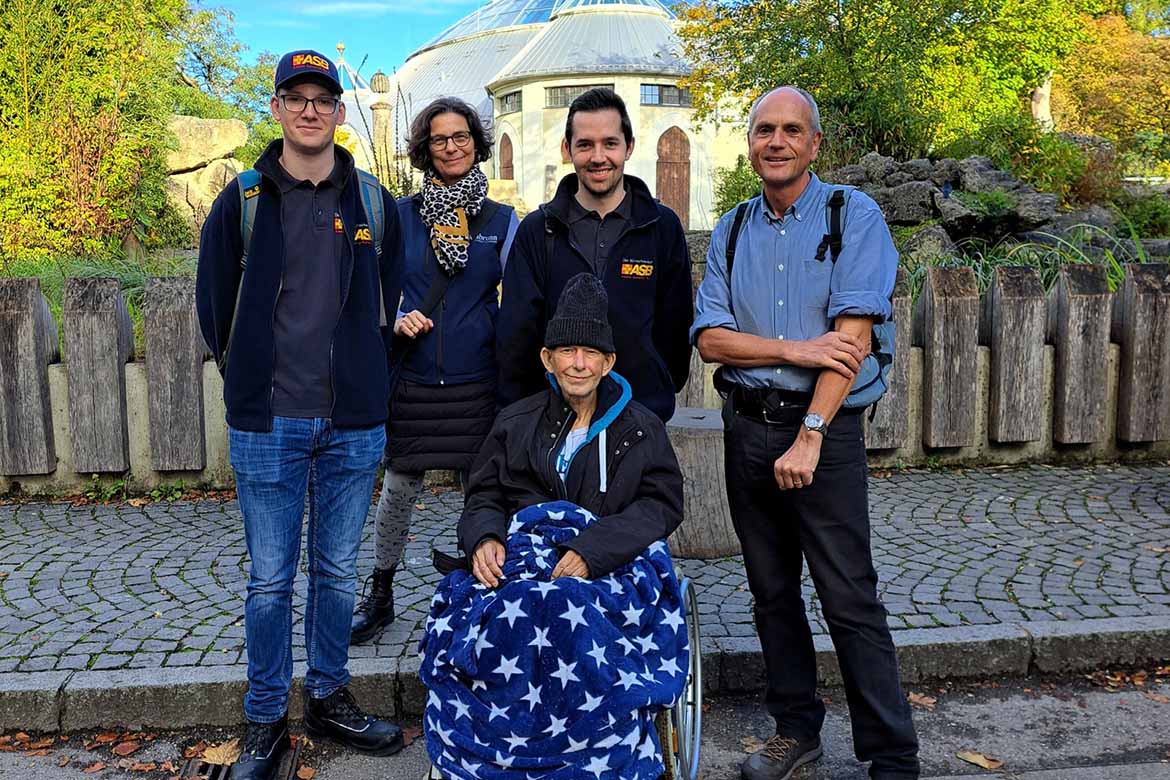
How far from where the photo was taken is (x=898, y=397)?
720 centimetres

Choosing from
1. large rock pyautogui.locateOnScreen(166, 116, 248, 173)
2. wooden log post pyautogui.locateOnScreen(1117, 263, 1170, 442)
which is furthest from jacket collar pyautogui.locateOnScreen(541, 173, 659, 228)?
large rock pyautogui.locateOnScreen(166, 116, 248, 173)

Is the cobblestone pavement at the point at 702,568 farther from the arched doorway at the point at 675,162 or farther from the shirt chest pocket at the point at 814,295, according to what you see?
the arched doorway at the point at 675,162

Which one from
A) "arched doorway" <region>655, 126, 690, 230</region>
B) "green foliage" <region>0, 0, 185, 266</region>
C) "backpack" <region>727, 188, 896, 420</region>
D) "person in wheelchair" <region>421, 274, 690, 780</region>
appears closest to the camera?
"person in wheelchair" <region>421, 274, 690, 780</region>

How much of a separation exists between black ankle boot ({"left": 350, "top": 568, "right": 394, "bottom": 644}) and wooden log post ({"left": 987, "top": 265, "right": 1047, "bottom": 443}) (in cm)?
478

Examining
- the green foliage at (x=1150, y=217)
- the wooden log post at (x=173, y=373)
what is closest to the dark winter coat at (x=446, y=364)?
the wooden log post at (x=173, y=373)

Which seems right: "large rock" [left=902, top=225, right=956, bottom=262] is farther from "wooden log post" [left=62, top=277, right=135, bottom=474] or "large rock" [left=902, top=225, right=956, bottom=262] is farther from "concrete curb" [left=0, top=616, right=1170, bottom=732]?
"wooden log post" [left=62, top=277, right=135, bottom=474]

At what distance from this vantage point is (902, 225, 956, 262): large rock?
10077 mm

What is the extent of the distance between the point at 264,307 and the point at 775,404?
1689 millimetres

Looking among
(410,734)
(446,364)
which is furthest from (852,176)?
(410,734)

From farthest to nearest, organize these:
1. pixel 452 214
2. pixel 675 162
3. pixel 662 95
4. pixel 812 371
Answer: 1. pixel 662 95
2. pixel 675 162
3. pixel 452 214
4. pixel 812 371

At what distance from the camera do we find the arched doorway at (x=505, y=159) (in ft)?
145

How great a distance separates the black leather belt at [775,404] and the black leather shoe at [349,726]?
179 centimetres

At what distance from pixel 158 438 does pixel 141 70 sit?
10345mm

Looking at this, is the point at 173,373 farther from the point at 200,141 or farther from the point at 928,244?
the point at 200,141
